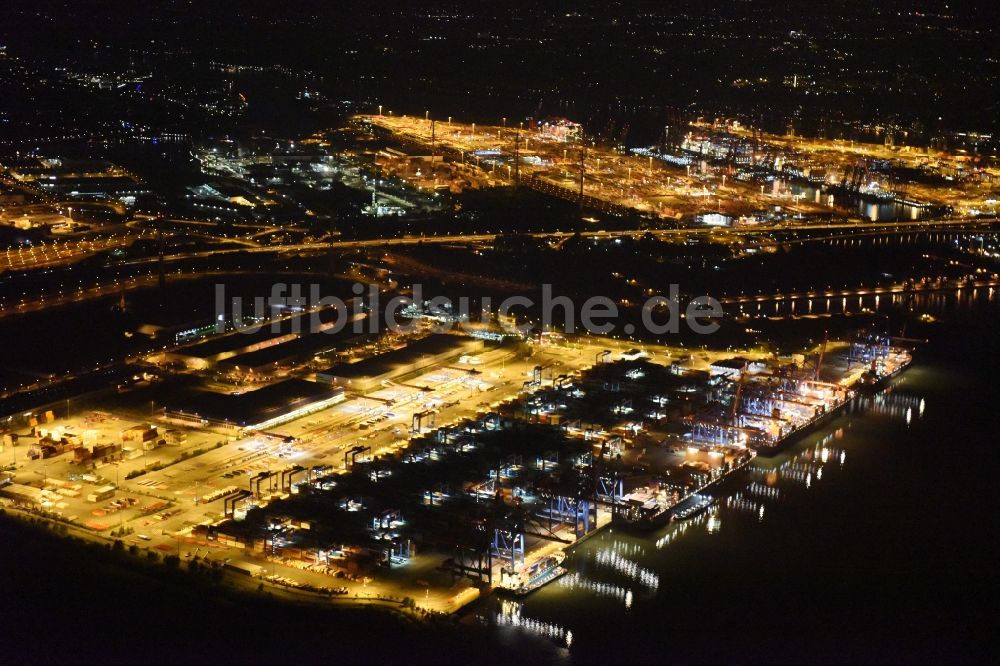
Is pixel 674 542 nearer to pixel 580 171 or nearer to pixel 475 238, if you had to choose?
pixel 475 238

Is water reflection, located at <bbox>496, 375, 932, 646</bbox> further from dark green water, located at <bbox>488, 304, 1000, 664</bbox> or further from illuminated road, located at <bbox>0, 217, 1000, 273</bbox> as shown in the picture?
illuminated road, located at <bbox>0, 217, 1000, 273</bbox>

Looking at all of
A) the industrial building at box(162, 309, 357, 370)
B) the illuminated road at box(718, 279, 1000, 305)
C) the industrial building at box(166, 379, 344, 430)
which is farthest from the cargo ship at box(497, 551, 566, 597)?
the illuminated road at box(718, 279, 1000, 305)

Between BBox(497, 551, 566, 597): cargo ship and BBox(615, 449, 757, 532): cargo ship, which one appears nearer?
BBox(497, 551, 566, 597): cargo ship

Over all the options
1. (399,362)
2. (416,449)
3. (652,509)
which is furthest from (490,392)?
(652,509)

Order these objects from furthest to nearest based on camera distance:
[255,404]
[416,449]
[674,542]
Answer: [255,404] → [416,449] → [674,542]

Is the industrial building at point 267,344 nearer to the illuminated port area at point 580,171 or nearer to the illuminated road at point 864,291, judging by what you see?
the illuminated road at point 864,291

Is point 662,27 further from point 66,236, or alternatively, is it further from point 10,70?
point 66,236
